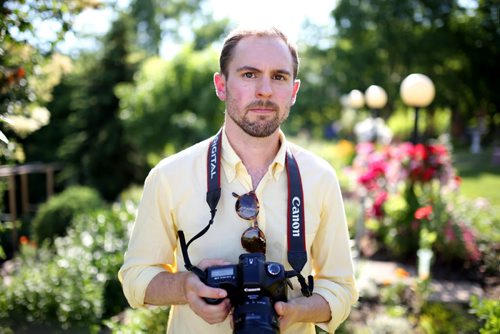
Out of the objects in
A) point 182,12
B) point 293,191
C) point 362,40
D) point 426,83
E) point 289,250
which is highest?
point 182,12

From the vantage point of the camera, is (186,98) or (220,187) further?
(186,98)

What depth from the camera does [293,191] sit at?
2.03m

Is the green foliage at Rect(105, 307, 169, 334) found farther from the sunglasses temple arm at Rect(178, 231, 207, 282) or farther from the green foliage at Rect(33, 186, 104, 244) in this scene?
the green foliage at Rect(33, 186, 104, 244)

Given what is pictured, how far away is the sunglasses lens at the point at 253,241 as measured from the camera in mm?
1933

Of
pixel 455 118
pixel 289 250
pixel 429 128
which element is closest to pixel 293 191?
pixel 289 250

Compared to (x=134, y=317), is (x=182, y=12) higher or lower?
higher

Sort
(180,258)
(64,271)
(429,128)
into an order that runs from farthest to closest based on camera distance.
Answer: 1. (429,128)
2. (64,271)
3. (180,258)

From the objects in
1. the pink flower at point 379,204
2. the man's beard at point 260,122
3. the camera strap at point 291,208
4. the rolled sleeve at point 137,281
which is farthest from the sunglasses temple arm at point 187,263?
the pink flower at point 379,204

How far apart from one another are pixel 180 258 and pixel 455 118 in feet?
109

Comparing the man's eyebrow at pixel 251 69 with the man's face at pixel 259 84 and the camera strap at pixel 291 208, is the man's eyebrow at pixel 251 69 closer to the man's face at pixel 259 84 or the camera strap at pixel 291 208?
the man's face at pixel 259 84

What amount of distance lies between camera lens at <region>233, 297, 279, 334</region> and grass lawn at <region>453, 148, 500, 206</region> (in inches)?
401

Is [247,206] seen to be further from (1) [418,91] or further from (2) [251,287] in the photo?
(1) [418,91]

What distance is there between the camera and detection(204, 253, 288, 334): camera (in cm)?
164

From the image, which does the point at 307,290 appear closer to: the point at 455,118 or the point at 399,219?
the point at 399,219
